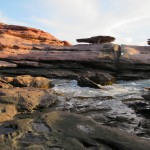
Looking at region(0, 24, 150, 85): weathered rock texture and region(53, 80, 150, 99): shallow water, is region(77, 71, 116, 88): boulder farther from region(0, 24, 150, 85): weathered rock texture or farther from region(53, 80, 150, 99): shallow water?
region(0, 24, 150, 85): weathered rock texture

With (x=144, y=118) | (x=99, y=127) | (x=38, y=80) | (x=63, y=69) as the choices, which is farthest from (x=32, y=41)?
(x=99, y=127)

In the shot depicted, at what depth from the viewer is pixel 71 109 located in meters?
14.3

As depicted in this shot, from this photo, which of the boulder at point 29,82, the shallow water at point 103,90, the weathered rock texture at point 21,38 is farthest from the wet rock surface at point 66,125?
the weathered rock texture at point 21,38

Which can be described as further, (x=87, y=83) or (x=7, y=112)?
(x=87, y=83)

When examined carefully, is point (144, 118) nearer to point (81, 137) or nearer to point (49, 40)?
point (81, 137)

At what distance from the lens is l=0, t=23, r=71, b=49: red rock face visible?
3030 centimetres

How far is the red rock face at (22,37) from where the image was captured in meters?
30.3

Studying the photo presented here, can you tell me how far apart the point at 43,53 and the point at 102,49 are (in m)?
6.25

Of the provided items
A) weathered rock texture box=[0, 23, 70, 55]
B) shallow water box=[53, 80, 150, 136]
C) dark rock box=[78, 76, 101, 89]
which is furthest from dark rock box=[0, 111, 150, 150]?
weathered rock texture box=[0, 23, 70, 55]

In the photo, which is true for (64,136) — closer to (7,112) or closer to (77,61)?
(7,112)

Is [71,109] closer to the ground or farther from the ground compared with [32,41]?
closer to the ground

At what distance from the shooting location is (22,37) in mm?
34562

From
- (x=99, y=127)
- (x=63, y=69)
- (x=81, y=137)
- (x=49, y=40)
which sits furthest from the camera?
(x=49, y=40)

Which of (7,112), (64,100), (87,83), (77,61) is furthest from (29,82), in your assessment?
(77,61)
